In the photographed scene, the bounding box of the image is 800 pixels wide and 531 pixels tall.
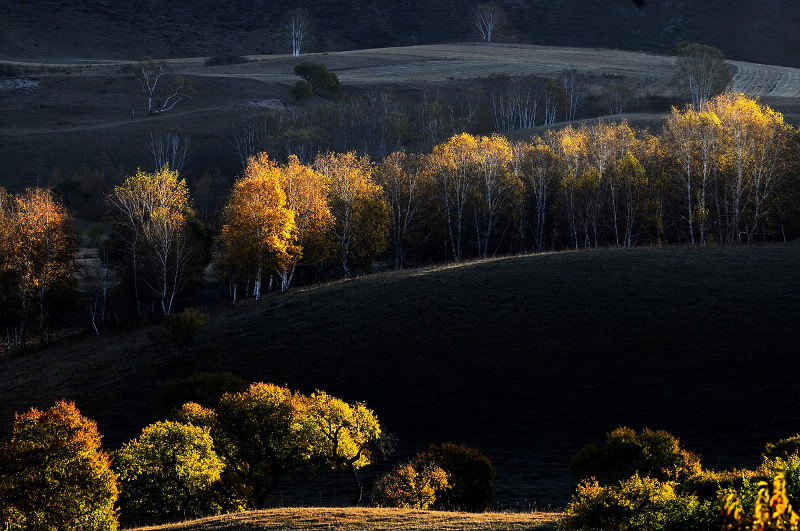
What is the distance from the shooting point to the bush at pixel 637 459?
32.6 m

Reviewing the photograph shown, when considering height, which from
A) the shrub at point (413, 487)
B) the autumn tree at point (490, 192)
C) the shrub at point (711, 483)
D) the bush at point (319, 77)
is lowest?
the shrub at point (413, 487)

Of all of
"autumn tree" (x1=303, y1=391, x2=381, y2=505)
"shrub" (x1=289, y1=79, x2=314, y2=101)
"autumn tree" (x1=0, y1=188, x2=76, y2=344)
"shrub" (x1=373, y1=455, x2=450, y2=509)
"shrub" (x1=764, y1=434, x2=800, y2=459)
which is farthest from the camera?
"shrub" (x1=289, y1=79, x2=314, y2=101)

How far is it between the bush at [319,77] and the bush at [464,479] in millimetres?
141610

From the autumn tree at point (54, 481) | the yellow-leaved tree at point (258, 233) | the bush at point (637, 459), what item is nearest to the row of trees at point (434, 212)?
the yellow-leaved tree at point (258, 233)

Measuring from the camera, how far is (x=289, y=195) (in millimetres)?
83500

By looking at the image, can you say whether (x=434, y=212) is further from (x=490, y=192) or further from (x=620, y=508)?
(x=620, y=508)

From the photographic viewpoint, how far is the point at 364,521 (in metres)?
26.3

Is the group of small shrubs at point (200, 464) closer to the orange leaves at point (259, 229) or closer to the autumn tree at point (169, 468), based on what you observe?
the autumn tree at point (169, 468)

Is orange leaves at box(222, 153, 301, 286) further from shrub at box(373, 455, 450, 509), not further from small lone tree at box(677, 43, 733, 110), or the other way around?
small lone tree at box(677, 43, 733, 110)

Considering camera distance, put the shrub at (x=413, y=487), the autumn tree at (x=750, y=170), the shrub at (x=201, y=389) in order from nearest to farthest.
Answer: the shrub at (x=413, y=487), the shrub at (x=201, y=389), the autumn tree at (x=750, y=170)

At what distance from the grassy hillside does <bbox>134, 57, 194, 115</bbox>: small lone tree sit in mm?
101876

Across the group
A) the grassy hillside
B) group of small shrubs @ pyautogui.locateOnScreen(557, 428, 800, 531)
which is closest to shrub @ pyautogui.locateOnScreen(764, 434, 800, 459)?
group of small shrubs @ pyautogui.locateOnScreen(557, 428, 800, 531)

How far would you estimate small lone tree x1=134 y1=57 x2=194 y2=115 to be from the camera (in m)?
163

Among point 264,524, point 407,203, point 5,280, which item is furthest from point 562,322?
point 5,280
